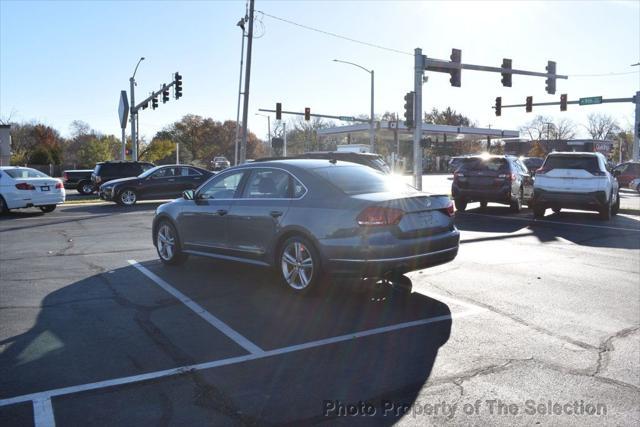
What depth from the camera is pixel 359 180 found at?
Answer: 654 cm

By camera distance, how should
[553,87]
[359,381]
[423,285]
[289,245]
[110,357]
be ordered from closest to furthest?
[359,381] < [110,357] < [289,245] < [423,285] < [553,87]

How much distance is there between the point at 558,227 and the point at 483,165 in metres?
3.31

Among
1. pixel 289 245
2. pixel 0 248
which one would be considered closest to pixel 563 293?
pixel 289 245

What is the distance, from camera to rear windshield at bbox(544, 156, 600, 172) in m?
14.0

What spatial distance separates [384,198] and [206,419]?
10.8 ft

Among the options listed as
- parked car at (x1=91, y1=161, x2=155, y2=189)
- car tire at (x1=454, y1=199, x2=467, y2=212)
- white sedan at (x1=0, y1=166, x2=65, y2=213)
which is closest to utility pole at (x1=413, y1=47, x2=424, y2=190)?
car tire at (x1=454, y1=199, x2=467, y2=212)

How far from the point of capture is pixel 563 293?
6594 mm

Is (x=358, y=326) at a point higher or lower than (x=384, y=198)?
lower

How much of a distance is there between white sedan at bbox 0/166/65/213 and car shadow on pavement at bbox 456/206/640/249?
12826 mm

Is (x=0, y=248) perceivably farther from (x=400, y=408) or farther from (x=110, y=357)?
(x=400, y=408)

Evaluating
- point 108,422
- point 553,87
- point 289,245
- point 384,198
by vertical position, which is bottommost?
point 108,422

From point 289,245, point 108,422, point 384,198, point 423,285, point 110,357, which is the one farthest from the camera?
point 423,285

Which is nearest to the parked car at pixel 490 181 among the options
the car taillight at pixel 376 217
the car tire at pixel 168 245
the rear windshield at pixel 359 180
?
the rear windshield at pixel 359 180

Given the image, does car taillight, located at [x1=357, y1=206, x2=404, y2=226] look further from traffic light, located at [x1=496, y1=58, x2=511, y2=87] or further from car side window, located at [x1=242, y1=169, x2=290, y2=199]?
traffic light, located at [x1=496, y1=58, x2=511, y2=87]
